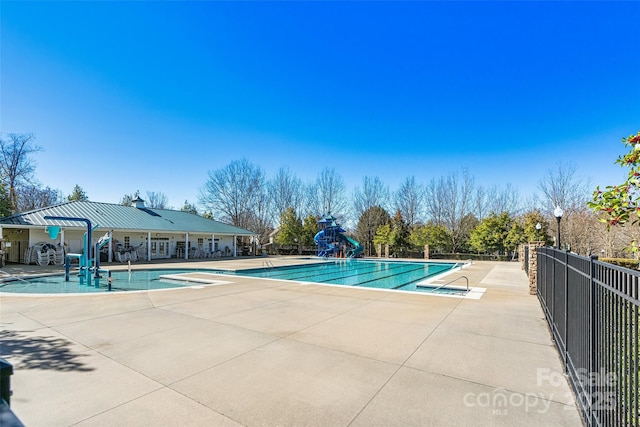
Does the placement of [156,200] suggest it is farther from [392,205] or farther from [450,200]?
[450,200]

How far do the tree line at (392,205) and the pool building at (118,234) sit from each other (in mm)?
2496

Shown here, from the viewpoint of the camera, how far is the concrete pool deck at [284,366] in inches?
122

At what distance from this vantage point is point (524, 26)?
39.3 feet

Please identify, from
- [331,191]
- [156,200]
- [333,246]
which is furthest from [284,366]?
[156,200]

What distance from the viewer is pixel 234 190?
4278 cm

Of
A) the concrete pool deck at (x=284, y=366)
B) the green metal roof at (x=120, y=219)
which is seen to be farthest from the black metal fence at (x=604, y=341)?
the green metal roof at (x=120, y=219)

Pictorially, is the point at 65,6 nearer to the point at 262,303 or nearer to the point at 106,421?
the point at 262,303

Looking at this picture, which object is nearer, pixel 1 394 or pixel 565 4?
pixel 1 394

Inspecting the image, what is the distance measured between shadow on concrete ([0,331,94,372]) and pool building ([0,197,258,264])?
35.6ft

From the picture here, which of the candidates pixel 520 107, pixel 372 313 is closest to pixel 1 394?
pixel 372 313

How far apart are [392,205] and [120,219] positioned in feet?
98.9

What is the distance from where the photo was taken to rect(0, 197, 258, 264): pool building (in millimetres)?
20594

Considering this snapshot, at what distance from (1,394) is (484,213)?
4213 centimetres

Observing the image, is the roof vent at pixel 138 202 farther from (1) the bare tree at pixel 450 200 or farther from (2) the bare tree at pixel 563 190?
(2) the bare tree at pixel 563 190
